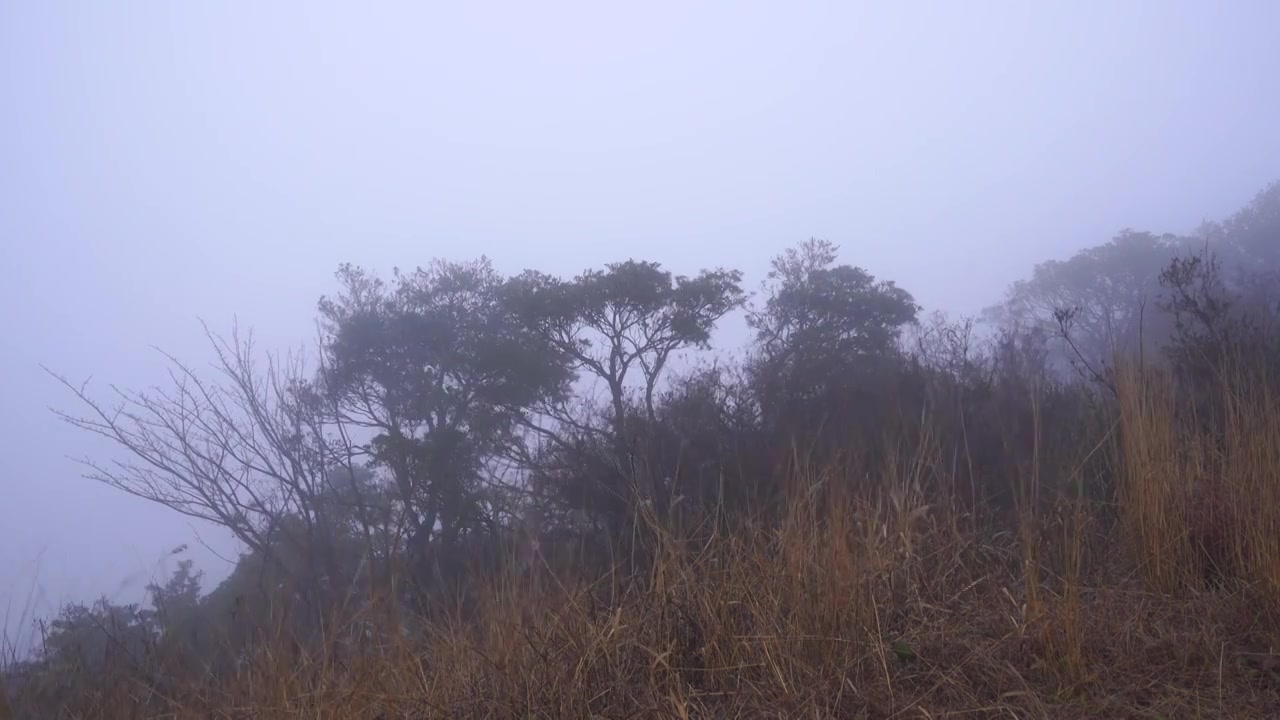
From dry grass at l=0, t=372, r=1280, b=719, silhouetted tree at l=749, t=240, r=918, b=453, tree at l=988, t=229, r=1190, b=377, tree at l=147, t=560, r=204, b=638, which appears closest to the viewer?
dry grass at l=0, t=372, r=1280, b=719

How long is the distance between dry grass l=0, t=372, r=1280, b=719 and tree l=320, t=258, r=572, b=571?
637 cm

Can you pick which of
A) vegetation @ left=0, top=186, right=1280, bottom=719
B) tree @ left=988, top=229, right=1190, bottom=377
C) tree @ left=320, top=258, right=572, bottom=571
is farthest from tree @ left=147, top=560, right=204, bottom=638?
tree @ left=988, top=229, right=1190, bottom=377

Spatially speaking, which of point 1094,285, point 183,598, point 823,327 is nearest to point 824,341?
point 823,327

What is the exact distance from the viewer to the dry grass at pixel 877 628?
2881mm

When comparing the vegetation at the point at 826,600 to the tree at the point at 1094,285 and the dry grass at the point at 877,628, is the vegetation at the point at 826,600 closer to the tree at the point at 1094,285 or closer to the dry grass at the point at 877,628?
the dry grass at the point at 877,628

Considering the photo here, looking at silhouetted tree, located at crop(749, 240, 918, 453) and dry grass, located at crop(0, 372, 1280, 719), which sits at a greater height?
silhouetted tree, located at crop(749, 240, 918, 453)

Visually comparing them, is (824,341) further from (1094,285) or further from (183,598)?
(183,598)

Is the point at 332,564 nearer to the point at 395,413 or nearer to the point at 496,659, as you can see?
the point at 496,659

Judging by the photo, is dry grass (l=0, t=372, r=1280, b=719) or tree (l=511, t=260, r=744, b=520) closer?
dry grass (l=0, t=372, r=1280, b=719)

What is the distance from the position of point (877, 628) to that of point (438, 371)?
11.3m

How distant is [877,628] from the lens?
123 inches

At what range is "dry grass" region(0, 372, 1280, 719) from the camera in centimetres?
288

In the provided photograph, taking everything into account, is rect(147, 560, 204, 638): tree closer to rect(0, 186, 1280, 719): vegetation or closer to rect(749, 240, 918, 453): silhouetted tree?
rect(0, 186, 1280, 719): vegetation

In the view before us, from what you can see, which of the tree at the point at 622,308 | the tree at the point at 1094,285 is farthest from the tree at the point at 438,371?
the tree at the point at 1094,285
